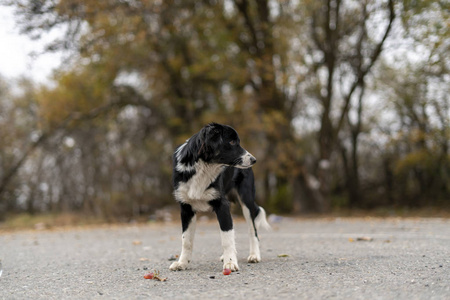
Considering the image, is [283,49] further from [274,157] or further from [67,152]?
[67,152]

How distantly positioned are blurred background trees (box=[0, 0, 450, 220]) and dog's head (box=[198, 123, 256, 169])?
35.7ft

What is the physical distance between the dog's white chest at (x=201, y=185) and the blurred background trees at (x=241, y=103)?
35.7 feet

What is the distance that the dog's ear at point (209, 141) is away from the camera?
4949mm

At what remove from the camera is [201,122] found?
19953mm

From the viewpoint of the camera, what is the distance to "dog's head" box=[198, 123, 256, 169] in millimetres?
4965

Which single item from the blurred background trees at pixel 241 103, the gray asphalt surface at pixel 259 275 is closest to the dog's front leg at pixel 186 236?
the gray asphalt surface at pixel 259 275

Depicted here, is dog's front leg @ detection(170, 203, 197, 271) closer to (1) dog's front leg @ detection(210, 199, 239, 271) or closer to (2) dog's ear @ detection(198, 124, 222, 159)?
(1) dog's front leg @ detection(210, 199, 239, 271)

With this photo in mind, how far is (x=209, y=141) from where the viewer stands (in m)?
4.95

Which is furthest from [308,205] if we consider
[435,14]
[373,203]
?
[435,14]

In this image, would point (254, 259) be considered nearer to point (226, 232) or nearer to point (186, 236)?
point (226, 232)

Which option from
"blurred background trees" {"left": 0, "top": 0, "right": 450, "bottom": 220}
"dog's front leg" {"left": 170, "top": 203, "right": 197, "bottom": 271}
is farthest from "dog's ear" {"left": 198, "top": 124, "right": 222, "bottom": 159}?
"blurred background trees" {"left": 0, "top": 0, "right": 450, "bottom": 220}

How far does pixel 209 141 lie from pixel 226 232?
1.11 m

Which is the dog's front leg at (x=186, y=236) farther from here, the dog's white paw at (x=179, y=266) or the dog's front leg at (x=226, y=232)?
the dog's front leg at (x=226, y=232)

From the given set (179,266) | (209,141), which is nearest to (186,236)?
(179,266)
